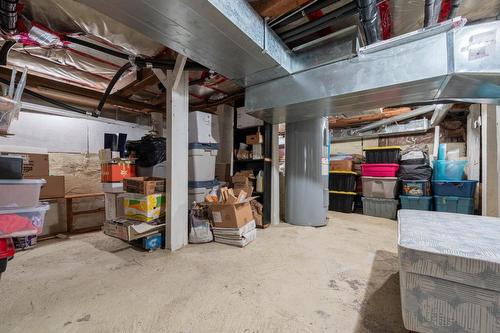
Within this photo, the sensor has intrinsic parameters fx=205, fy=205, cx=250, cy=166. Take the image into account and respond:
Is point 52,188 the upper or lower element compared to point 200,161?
lower

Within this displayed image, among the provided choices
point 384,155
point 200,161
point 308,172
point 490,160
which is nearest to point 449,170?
point 384,155

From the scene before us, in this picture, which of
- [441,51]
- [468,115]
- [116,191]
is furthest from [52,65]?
[468,115]

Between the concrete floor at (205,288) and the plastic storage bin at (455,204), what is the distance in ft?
6.00

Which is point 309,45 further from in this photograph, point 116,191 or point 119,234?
point 116,191

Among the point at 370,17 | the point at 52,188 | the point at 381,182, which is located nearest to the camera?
the point at 370,17

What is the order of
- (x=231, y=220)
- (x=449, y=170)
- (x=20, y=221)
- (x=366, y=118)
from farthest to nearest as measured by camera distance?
1. (x=366, y=118)
2. (x=449, y=170)
3. (x=231, y=220)
4. (x=20, y=221)

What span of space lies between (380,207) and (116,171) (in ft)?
14.5

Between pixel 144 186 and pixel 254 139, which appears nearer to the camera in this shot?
pixel 144 186

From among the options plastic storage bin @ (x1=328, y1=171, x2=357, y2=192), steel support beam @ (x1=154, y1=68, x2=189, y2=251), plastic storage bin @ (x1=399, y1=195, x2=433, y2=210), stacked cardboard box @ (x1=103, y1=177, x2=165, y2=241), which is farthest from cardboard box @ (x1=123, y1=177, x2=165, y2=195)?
plastic storage bin @ (x1=399, y1=195, x2=433, y2=210)

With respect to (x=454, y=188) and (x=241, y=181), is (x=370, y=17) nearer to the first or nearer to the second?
(x=241, y=181)

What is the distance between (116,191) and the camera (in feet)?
8.96

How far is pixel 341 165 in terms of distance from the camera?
4.23 meters

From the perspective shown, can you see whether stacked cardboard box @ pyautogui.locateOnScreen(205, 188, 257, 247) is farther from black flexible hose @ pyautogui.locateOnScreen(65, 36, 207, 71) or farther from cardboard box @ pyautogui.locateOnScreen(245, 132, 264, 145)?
black flexible hose @ pyautogui.locateOnScreen(65, 36, 207, 71)

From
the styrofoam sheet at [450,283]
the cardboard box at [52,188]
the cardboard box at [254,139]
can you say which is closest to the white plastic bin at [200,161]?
the cardboard box at [254,139]
